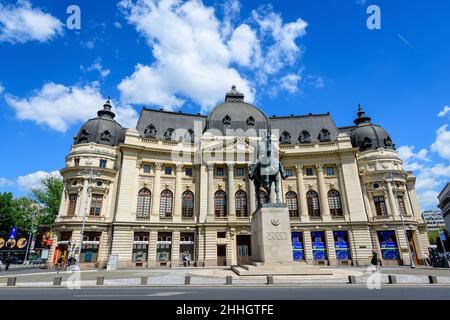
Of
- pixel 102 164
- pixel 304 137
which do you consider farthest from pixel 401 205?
pixel 102 164

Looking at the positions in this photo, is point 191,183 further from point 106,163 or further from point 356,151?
point 356,151

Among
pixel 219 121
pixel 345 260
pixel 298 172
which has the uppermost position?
pixel 219 121

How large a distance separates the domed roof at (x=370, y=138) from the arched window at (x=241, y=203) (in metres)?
22.4

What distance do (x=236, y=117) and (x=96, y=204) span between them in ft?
88.0

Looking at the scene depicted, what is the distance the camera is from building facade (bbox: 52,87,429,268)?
38000 mm

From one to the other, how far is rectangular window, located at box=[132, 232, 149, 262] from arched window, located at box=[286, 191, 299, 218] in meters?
22.5

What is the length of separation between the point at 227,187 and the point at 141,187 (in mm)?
13388

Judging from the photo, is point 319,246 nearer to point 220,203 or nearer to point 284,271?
point 220,203

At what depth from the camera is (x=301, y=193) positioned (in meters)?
43.2

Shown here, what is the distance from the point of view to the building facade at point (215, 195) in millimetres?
Answer: 38000

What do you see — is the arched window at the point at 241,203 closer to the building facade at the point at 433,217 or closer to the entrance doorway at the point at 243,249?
the entrance doorway at the point at 243,249

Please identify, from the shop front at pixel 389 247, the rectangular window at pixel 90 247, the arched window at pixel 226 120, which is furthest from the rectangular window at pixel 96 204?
the shop front at pixel 389 247

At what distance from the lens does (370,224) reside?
132ft
